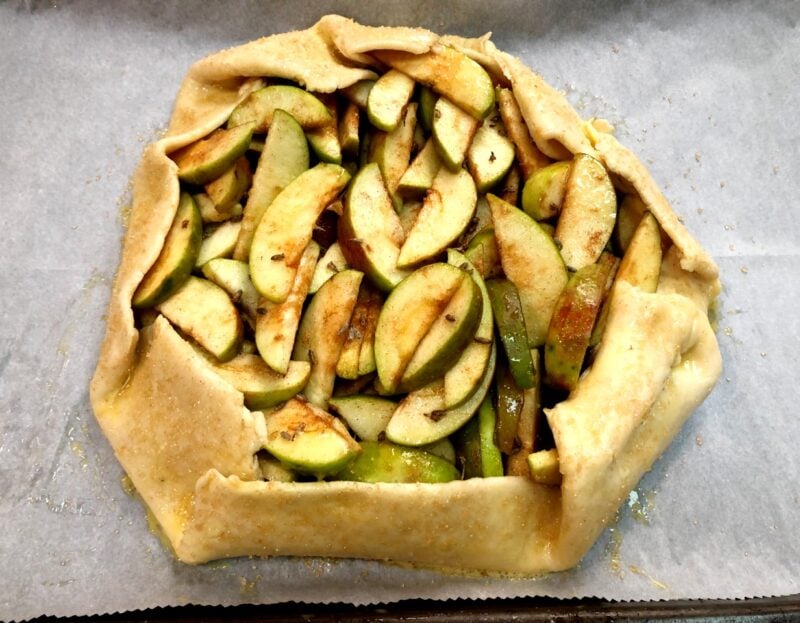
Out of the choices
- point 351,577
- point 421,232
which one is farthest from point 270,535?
point 421,232

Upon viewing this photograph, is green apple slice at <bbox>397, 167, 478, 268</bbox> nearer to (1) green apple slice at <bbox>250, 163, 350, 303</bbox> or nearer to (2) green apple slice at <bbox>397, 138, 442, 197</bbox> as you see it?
(2) green apple slice at <bbox>397, 138, 442, 197</bbox>

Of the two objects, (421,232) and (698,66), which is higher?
(698,66)

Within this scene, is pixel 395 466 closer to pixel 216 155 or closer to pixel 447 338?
pixel 447 338

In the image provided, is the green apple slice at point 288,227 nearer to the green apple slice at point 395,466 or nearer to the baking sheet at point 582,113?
the green apple slice at point 395,466

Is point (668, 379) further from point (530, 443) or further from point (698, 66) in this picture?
point (698, 66)

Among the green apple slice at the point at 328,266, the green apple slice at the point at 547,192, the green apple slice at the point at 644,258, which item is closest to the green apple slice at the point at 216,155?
the green apple slice at the point at 328,266

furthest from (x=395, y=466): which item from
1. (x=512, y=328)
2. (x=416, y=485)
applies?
(x=512, y=328)

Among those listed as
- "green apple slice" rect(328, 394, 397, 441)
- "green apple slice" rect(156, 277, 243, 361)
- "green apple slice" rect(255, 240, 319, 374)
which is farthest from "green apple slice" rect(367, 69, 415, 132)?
"green apple slice" rect(328, 394, 397, 441)
